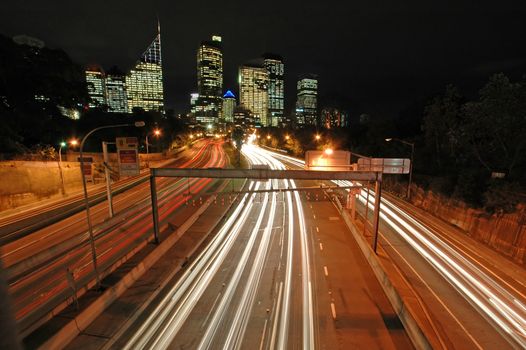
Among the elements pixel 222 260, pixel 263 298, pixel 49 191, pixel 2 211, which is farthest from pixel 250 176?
pixel 49 191

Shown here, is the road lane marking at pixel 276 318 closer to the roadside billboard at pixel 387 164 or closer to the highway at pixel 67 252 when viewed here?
the highway at pixel 67 252

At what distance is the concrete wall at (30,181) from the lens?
30656 mm

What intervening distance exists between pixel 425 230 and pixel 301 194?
20011mm

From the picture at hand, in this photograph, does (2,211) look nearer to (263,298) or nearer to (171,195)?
(171,195)

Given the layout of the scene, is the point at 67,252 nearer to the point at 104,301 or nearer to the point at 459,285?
the point at 104,301

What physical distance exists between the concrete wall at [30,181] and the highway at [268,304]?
85.5ft

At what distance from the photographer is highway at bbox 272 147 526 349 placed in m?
12.5

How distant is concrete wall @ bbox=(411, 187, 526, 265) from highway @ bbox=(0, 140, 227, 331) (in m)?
28.2

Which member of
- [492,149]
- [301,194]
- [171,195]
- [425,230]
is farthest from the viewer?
[301,194]

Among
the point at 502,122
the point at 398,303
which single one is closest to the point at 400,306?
the point at 398,303

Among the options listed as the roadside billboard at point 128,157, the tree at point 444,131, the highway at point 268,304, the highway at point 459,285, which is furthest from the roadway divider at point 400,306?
the tree at point 444,131

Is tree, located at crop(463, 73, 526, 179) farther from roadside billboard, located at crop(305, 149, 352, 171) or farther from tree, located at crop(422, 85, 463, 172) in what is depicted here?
roadside billboard, located at crop(305, 149, 352, 171)

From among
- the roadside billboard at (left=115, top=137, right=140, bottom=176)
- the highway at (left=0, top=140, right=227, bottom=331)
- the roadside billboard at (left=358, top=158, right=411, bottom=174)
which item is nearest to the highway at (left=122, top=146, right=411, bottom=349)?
the highway at (left=0, top=140, right=227, bottom=331)

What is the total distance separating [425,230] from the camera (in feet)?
84.1
